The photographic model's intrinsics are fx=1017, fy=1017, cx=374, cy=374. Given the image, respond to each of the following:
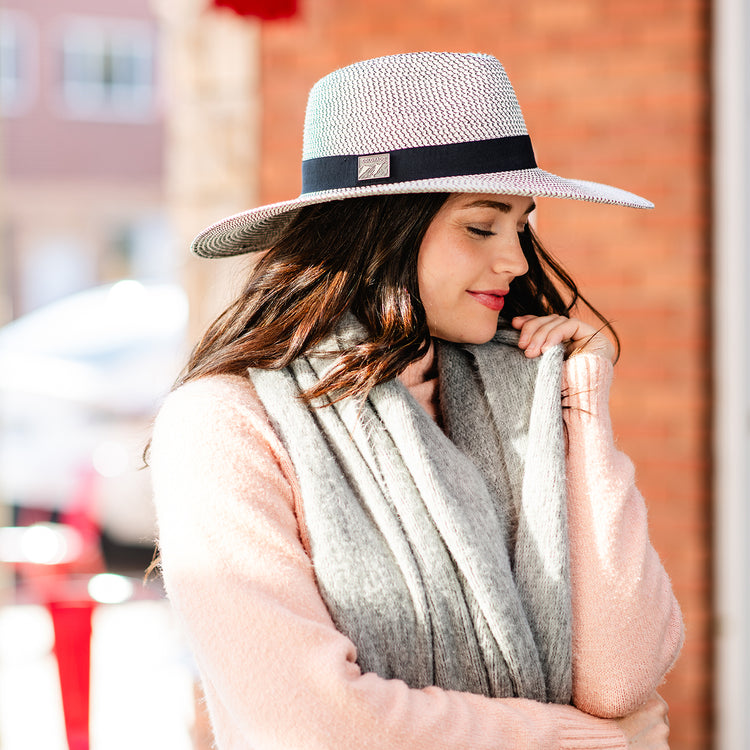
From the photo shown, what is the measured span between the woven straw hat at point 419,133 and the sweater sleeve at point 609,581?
371 millimetres

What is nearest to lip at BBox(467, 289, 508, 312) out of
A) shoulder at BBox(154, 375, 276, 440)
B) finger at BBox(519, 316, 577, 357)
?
finger at BBox(519, 316, 577, 357)

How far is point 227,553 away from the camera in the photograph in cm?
126

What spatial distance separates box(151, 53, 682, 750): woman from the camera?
126 cm

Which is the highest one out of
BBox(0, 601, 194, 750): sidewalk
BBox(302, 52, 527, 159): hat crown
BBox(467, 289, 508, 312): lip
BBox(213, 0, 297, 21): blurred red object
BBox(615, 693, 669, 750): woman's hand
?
BBox(213, 0, 297, 21): blurred red object

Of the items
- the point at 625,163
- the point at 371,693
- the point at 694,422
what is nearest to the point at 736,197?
the point at 625,163

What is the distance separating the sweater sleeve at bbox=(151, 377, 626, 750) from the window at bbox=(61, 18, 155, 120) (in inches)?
658

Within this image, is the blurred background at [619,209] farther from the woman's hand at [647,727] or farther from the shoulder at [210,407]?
the woman's hand at [647,727]

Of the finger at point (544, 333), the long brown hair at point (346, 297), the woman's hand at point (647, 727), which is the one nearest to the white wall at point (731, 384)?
the finger at point (544, 333)

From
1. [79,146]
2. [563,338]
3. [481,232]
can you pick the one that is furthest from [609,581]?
[79,146]

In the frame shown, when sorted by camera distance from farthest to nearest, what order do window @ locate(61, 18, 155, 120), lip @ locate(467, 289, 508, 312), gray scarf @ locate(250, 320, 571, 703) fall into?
window @ locate(61, 18, 155, 120), lip @ locate(467, 289, 508, 312), gray scarf @ locate(250, 320, 571, 703)

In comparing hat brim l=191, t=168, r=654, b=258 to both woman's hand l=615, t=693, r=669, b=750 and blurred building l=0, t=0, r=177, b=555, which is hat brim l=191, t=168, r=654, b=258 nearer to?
woman's hand l=615, t=693, r=669, b=750

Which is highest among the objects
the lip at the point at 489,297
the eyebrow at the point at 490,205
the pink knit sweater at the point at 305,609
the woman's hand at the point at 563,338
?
the eyebrow at the point at 490,205

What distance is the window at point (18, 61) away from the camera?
53.3 feet

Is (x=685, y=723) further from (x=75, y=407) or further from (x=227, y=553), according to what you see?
(x=75, y=407)
